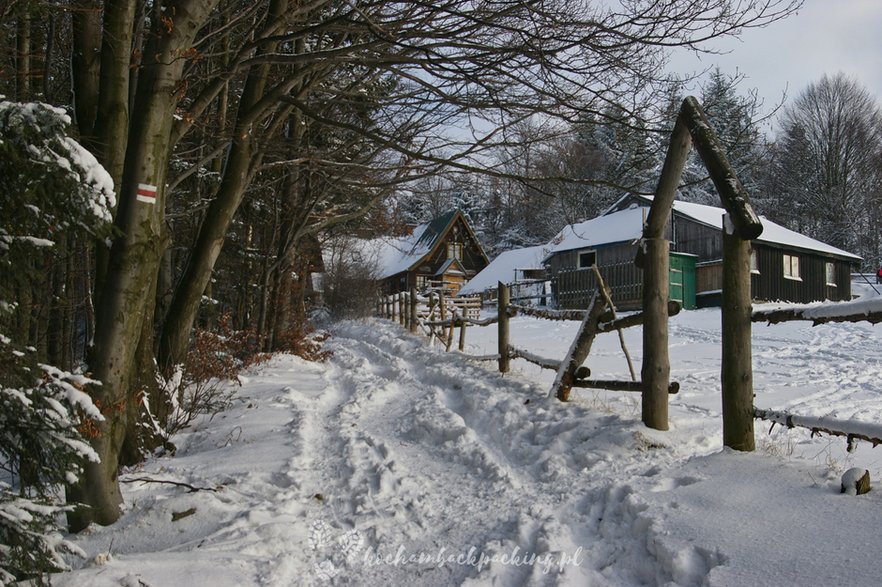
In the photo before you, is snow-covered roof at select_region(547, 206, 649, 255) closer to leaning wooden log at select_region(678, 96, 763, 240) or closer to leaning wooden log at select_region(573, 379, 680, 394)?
leaning wooden log at select_region(573, 379, 680, 394)

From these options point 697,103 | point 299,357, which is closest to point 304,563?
point 697,103

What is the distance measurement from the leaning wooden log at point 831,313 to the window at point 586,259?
25.9 metres

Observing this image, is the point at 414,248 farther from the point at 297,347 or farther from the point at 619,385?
the point at 619,385

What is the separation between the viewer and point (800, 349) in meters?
13.9

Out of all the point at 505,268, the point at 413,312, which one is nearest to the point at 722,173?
the point at 413,312

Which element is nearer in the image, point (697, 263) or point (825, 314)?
point (825, 314)

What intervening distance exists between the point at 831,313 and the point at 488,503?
2.55 m

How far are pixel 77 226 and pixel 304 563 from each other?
2.17m

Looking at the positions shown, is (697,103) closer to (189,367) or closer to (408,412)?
(408,412)

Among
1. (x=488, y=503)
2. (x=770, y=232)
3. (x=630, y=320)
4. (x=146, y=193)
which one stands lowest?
(x=488, y=503)

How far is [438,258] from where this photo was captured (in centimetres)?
4328

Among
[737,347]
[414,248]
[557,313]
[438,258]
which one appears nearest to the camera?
[737,347]

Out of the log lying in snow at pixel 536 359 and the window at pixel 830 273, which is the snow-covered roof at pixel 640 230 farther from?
the log lying in snow at pixel 536 359

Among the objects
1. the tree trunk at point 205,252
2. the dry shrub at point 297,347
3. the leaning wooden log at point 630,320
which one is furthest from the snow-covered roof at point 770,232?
the tree trunk at point 205,252
